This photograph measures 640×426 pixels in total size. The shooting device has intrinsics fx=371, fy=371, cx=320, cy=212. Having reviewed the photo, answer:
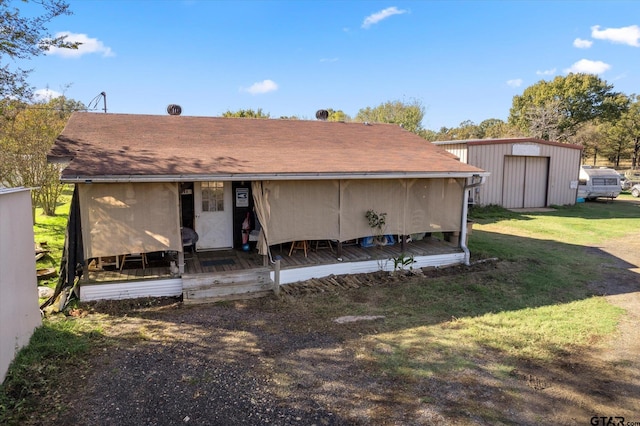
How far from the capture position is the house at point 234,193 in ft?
22.8

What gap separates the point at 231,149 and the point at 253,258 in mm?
2712

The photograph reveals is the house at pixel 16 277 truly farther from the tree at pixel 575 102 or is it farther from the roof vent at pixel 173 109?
the tree at pixel 575 102

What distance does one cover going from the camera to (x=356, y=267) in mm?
8773

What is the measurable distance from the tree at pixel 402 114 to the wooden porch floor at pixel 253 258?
1058 inches

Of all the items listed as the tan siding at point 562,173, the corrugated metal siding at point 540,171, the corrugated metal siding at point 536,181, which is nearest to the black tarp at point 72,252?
the corrugated metal siding at point 540,171

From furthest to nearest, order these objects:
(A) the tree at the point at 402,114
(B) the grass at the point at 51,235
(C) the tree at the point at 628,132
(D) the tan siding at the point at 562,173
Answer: (C) the tree at the point at 628,132
(A) the tree at the point at 402,114
(D) the tan siding at the point at 562,173
(B) the grass at the point at 51,235

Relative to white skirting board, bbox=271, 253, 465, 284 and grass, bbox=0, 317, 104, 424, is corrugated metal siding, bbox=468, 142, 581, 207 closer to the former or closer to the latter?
white skirting board, bbox=271, 253, 465, 284

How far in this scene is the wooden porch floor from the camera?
750cm

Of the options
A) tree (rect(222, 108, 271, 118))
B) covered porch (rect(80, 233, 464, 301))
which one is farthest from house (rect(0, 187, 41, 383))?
tree (rect(222, 108, 271, 118))

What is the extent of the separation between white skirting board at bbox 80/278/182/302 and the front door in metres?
2.10

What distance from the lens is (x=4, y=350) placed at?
14.1 ft

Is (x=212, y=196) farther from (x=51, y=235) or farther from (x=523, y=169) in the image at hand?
(x=523, y=169)

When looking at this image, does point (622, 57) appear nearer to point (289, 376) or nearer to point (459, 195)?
point (459, 195)

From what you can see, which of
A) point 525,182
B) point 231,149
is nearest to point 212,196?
point 231,149
